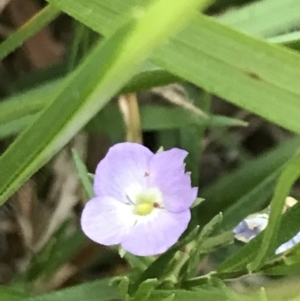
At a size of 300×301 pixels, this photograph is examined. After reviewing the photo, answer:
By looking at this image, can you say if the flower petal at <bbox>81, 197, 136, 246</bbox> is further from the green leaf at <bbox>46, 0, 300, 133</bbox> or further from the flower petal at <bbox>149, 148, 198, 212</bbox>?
the green leaf at <bbox>46, 0, 300, 133</bbox>

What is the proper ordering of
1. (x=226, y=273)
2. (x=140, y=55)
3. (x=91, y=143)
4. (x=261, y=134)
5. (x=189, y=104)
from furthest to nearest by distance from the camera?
(x=261, y=134) → (x=91, y=143) → (x=189, y=104) → (x=226, y=273) → (x=140, y=55)

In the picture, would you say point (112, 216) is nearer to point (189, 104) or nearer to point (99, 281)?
point (99, 281)

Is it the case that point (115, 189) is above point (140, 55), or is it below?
below

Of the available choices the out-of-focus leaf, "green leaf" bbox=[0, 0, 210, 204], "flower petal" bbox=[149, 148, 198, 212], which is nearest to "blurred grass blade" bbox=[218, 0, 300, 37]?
the out-of-focus leaf

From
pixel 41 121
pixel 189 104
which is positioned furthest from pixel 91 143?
pixel 41 121

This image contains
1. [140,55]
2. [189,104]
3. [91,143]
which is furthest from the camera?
[91,143]

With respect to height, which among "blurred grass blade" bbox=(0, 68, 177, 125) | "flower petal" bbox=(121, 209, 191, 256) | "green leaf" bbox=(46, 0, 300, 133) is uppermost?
"green leaf" bbox=(46, 0, 300, 133)

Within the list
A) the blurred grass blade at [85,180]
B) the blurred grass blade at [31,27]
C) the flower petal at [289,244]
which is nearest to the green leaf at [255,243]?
the flower petal at [289,244]
